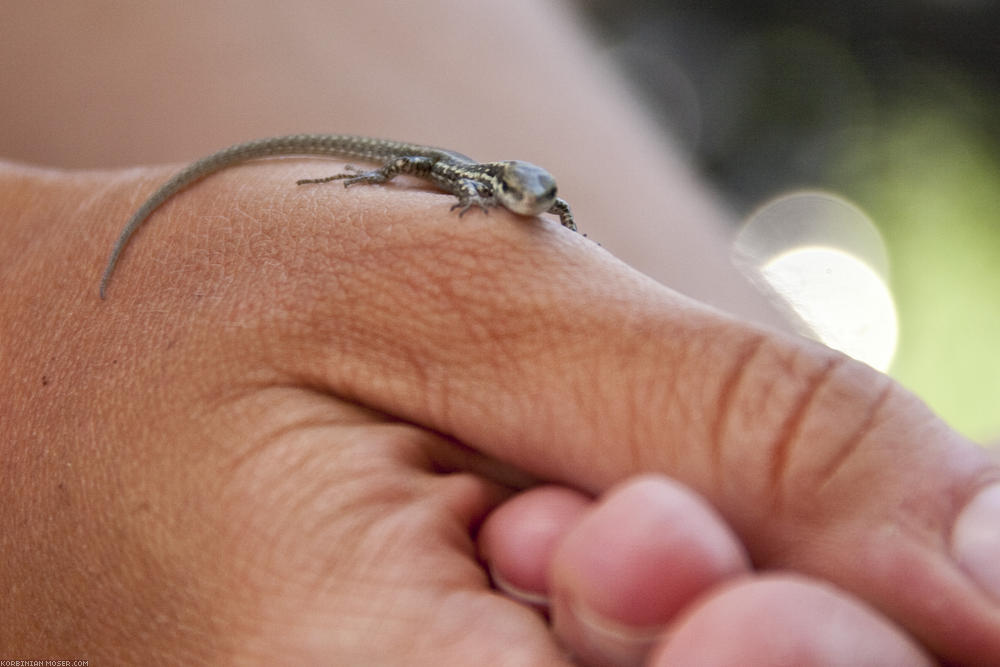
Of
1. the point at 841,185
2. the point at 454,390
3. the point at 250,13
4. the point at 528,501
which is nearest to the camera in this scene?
the point at 528,501

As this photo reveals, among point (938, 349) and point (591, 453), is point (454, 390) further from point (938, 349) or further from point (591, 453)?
point (938, 349)

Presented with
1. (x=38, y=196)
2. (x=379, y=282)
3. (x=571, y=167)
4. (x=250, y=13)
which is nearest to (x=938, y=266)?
(x=571, y=167)

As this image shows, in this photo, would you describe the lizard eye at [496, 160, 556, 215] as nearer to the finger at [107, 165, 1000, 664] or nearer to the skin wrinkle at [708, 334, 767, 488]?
the finger at [107, 165, 1000, 664]

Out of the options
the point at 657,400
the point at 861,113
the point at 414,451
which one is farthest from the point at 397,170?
the point at 861,113

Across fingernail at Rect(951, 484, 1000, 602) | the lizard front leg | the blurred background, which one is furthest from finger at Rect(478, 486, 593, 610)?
the blurred background

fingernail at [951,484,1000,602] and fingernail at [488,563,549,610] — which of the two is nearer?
fingernail at [951,484,1000,602]

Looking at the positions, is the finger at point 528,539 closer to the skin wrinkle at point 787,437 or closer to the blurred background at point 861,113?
the skin wrinkle at point 787,437

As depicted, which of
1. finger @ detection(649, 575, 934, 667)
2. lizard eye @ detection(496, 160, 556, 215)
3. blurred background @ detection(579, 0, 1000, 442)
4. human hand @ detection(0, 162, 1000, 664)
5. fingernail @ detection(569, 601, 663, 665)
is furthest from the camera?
blurred background @ detection(579, 0, 1000, 442)

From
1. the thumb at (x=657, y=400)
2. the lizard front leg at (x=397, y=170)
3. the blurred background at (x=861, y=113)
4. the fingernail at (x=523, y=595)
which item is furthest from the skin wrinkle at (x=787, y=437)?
the blurred background at (x=861, y=113)
